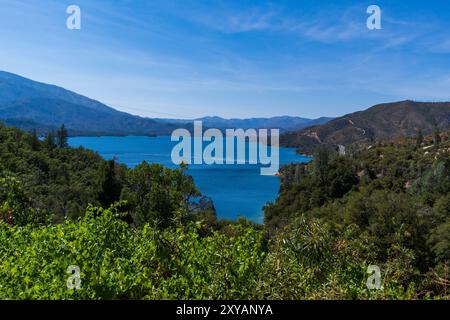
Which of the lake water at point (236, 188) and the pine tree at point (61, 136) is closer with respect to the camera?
the lake water at point (236, 188)

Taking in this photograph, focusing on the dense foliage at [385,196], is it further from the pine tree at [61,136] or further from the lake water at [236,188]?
the pine tree at [61,136]

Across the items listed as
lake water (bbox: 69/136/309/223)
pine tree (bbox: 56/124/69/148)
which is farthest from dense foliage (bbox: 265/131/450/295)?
pine tree (bbox: 56/124/69/148)

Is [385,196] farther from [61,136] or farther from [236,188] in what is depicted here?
[61,136]

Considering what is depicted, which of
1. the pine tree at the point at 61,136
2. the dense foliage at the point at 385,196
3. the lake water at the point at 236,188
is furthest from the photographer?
the pine tree at the point at 61,136

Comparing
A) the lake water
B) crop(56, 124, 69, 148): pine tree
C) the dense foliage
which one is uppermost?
crop(56, 124, 69, 148): pine tree

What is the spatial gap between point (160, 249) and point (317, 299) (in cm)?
290

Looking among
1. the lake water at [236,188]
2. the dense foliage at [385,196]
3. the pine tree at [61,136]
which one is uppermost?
the pine tree at [61,136]

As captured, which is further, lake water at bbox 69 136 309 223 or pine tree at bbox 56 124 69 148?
pine tree at bbox 56 124 69 148

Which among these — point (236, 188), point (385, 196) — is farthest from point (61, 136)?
point (385, 196)

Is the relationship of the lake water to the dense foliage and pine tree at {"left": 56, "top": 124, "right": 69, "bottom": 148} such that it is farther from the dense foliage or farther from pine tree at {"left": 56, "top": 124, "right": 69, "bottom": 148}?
pine tree at {"left": 56, "top": 124, "right": 69, "bottom": 148}

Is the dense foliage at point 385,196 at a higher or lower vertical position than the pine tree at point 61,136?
lower

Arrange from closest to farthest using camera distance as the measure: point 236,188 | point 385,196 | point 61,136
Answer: point 385,196 → point 61,136 → point 236,188

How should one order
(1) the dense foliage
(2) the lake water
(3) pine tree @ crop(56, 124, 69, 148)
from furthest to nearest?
(3) pine tree @ crop(56, 124, 69, 148) < (2) the lake water < (1) the dense foliage

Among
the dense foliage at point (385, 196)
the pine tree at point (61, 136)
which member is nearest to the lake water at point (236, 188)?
the dense foliage at point (385, 196)
